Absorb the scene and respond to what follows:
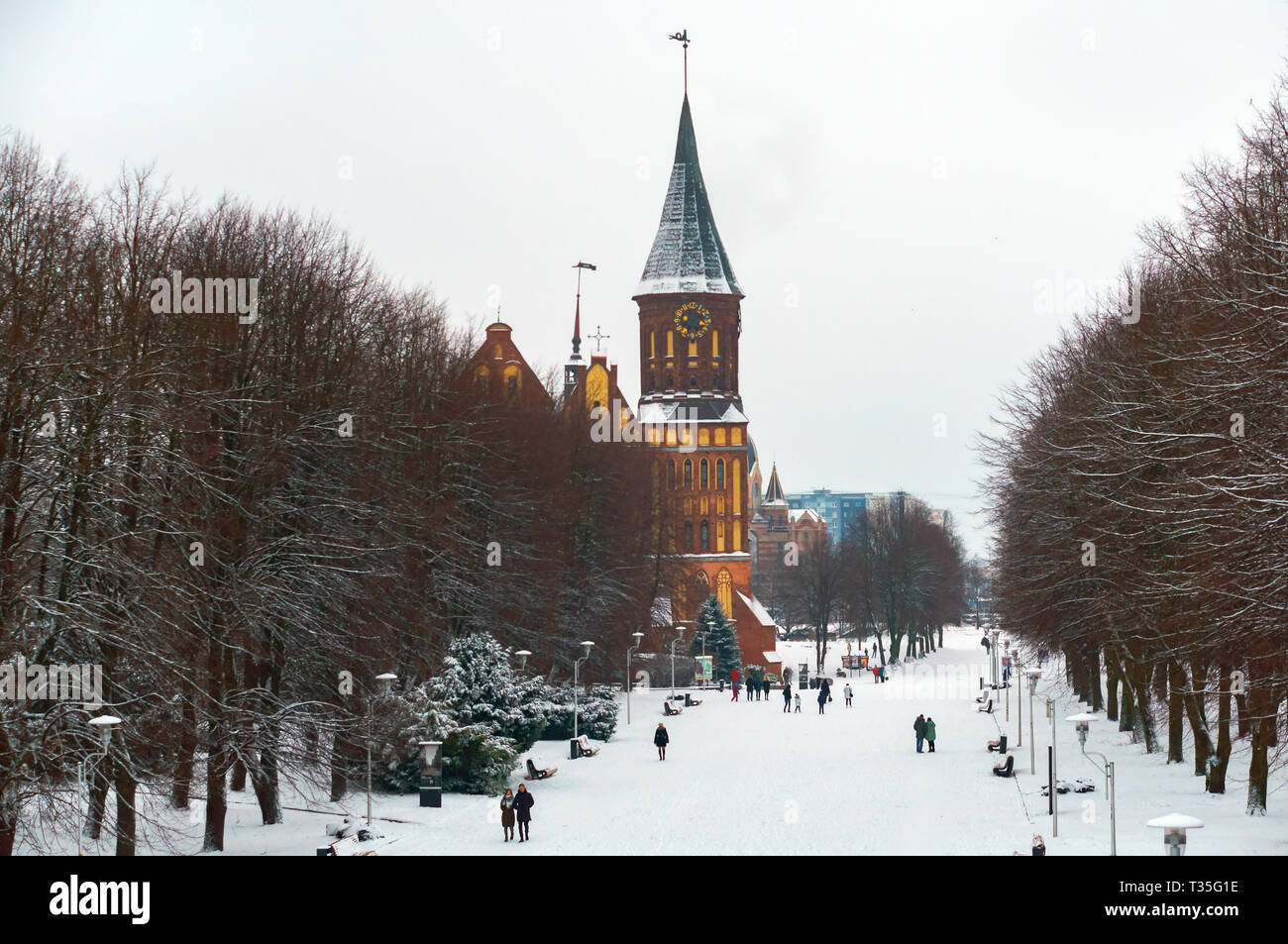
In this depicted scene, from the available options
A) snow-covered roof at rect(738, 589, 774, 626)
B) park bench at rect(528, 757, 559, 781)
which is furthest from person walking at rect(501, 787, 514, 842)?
snow-covered roof at rect(738, 589, 774, 626)

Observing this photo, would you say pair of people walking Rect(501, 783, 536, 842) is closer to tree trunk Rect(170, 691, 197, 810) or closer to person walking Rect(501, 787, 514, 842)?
person walking Rect(501, 787, 514, 842)

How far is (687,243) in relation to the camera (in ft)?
358

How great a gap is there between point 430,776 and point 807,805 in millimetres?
7353

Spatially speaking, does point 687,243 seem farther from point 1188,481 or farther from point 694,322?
point 1188,481

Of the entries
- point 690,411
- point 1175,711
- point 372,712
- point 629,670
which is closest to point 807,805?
point 1175,711

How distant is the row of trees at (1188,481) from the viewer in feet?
77.9

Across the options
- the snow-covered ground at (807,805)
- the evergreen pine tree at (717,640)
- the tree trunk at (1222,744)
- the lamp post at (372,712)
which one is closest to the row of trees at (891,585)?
the evergreen pine tree at (717,640)

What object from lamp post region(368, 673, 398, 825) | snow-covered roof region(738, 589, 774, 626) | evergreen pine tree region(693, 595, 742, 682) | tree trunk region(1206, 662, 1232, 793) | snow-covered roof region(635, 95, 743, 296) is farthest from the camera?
snow-covered roof region(635, 95, 743, 296)

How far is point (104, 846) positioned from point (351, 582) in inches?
268

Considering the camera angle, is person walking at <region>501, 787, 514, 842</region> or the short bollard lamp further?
the short bollard lamp

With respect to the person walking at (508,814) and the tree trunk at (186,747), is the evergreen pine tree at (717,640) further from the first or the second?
the tree trunk at (186,747)

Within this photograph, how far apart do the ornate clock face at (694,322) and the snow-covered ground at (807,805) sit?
5983 centimetres

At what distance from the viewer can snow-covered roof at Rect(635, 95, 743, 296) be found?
358 feet

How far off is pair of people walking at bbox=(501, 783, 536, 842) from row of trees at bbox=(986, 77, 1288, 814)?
10.8 meters
